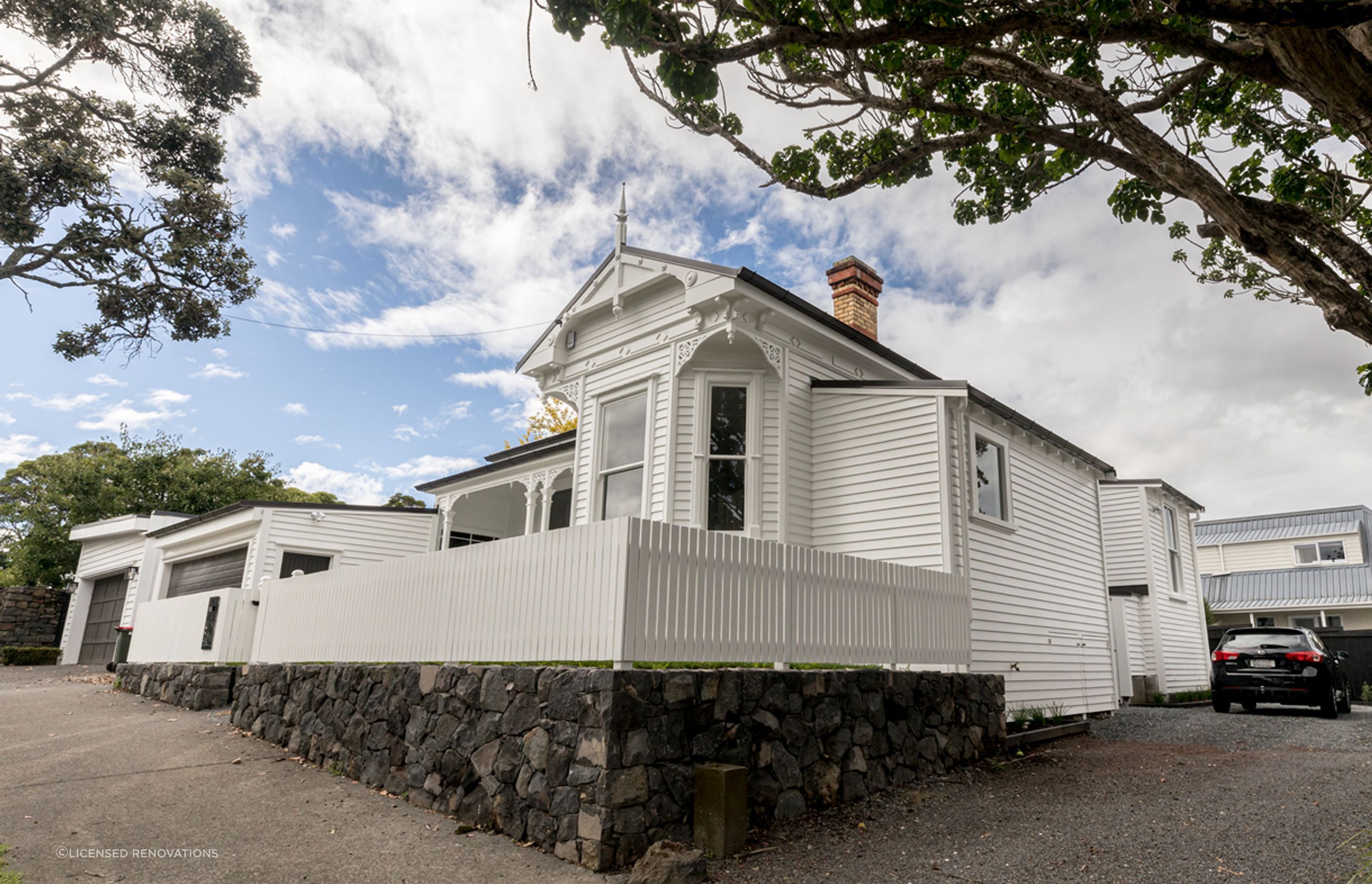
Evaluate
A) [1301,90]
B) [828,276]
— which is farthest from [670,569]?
[828,276]

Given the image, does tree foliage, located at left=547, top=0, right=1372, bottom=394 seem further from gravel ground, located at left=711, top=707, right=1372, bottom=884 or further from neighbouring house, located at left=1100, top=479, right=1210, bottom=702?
neighbouring house, located at left=1100, top=479, right=1210, bottom=702

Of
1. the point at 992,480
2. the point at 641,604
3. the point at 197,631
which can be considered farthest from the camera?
the point at 197,631

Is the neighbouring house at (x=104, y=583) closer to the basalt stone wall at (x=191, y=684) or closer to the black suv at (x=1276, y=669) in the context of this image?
the basalt stone wall at (x=191, y=684)

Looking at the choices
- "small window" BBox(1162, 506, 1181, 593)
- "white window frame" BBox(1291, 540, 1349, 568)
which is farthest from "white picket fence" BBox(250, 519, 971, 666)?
"white window frame" BBox(1291, 540, 1349, 568)

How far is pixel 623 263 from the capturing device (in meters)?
11.3

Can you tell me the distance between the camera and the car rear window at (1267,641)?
491 inches

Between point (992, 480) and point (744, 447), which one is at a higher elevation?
point (744, 447)

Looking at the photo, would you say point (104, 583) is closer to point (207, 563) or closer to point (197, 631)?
point (207, 563)

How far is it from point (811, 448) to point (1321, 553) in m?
30.3

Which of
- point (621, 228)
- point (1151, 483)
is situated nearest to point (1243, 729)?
point (1151, 483)

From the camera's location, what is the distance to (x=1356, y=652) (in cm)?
1928

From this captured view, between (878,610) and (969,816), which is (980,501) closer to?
(878,610)

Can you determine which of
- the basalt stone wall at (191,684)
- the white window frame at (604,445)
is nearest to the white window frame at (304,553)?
the basalt stone wall at (191,684)

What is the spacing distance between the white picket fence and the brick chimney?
4.96m
